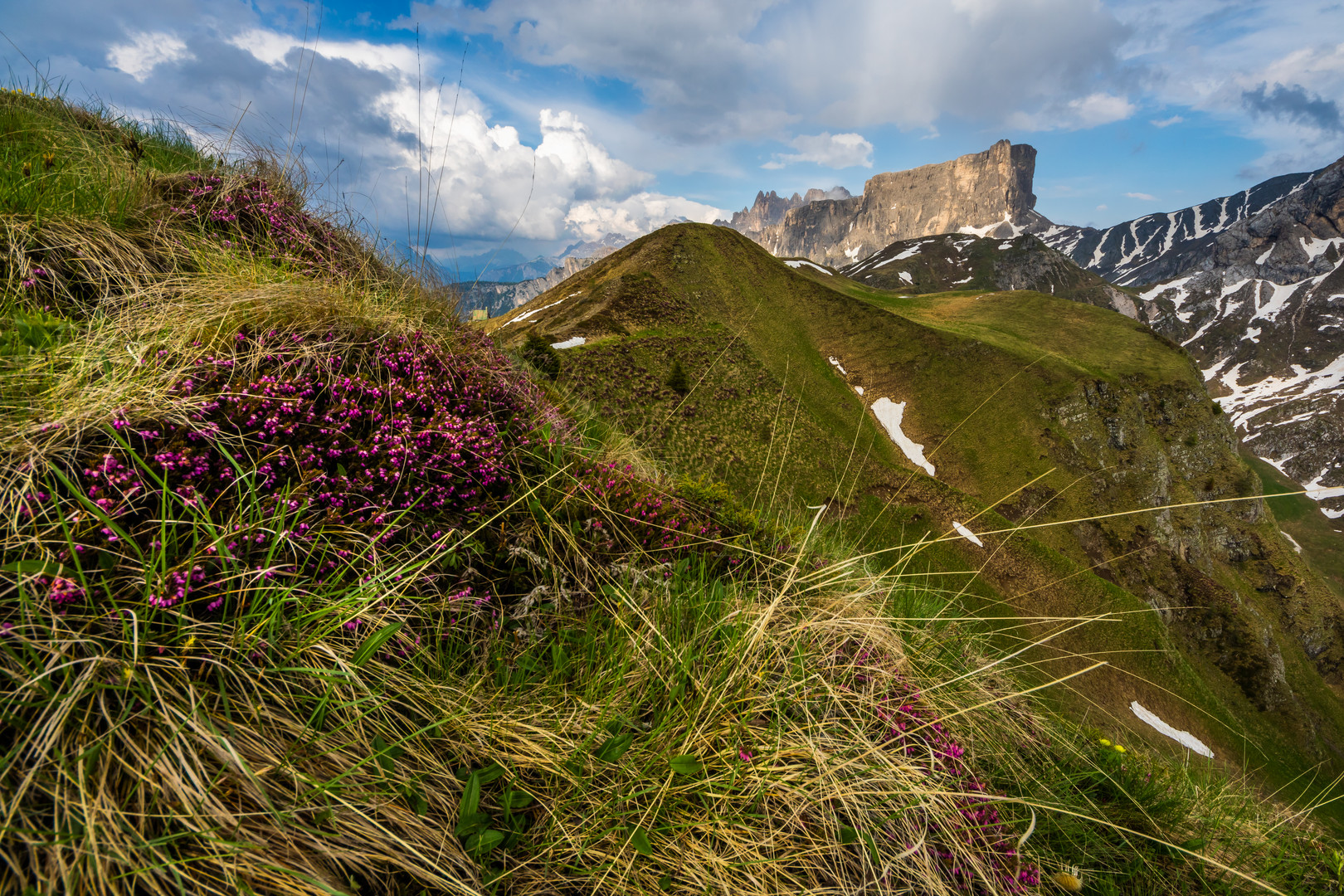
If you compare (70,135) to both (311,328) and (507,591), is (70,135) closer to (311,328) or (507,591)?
(311,328)

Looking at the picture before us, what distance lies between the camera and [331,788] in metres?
1.70

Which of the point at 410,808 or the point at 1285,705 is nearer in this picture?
the point at 410,808

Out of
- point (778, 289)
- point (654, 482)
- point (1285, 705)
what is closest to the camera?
point (654, 482)

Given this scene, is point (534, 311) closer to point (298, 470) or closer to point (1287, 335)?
point (298, 470)

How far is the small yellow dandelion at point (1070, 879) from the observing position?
232 centimetres

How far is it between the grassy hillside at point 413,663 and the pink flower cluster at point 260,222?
1.20ft

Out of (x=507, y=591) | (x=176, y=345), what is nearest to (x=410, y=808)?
(x=507, y=591)

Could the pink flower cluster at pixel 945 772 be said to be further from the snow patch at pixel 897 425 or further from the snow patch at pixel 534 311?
the snow patch at pixel 897 425

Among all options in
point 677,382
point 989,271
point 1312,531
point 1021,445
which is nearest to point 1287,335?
point 1312,531

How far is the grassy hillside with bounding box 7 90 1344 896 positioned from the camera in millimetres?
1538

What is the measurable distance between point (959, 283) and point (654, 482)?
19147 centimetres

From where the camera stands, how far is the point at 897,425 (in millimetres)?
56031

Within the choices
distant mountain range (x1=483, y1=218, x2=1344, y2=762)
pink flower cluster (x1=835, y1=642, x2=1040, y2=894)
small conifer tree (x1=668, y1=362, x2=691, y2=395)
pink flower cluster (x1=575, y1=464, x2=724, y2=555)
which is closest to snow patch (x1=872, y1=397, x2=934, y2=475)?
distant mountain range (x1=483, y1=218, x2=1344, y2=762)

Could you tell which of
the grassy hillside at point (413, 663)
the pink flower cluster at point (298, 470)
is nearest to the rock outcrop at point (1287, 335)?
the grassy hillside at point (413, 663)
